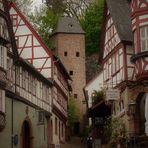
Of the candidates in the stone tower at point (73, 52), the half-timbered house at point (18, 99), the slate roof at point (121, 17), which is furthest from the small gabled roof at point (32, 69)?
the stone tower at point (73, 52)

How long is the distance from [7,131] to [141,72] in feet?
31.8

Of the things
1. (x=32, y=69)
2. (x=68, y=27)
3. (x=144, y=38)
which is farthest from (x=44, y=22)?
(x=144, y=38)

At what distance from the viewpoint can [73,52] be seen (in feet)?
259

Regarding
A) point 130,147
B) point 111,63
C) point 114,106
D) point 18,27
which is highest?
point 18,27

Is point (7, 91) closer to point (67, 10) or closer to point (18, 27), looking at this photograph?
point (18, 27)

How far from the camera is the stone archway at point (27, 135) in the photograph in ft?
139

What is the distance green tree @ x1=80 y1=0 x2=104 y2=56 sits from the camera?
83500mm

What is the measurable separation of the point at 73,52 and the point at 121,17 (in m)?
38.1

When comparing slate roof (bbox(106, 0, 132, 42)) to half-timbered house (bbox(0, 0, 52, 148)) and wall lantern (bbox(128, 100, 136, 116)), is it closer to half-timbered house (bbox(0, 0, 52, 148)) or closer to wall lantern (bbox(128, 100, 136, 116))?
wall lantern (bbox(128, 100, 136, 116))

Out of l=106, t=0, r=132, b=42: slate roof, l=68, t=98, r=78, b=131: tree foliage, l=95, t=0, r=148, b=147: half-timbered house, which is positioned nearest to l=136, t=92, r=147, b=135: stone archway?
l=95, t=0, r=148, b=147: half-timbered house

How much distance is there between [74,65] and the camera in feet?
260

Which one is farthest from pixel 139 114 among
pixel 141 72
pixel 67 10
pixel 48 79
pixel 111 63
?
pixel 67 10

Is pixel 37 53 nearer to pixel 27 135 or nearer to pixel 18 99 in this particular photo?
pixel 27 135

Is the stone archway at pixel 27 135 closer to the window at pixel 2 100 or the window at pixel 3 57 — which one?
the window at pixel 2 100
